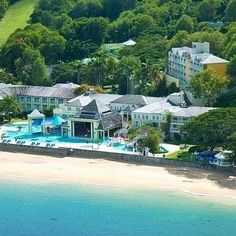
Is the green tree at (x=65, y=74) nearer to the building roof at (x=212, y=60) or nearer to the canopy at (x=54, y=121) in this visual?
the canopy at (x=54, y=121)

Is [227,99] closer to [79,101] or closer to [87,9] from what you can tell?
[79,101]

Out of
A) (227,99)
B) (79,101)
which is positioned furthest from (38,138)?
(227,99)

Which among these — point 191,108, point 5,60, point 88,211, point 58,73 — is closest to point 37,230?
point 88,211

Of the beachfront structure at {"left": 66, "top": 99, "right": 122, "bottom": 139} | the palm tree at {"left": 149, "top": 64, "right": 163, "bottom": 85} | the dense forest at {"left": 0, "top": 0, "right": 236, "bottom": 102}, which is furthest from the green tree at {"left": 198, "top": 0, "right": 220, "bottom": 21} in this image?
the beachfront structure at {"left": 66, "top": 99, "right": 122, "bottom": 139}

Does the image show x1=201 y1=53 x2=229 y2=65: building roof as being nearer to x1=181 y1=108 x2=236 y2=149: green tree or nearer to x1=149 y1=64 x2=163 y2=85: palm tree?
x1=149 y1=64 x2=163 y2=85: palm tree

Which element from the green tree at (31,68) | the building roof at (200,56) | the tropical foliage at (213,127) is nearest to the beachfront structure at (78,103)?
the building roof at (200,56)

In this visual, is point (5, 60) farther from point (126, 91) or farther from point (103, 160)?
point (103, 160)
